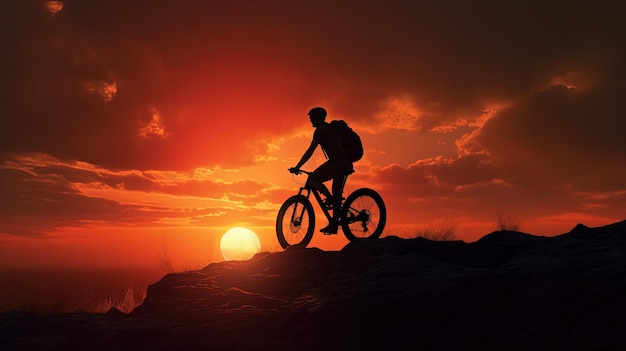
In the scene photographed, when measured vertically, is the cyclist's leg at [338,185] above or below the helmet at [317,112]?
below

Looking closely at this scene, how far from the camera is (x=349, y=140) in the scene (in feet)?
38.7

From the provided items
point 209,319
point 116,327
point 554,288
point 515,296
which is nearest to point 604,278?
point 554,288

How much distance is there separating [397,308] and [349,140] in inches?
219

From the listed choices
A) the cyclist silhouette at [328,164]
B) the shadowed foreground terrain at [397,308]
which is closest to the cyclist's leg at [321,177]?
the cyclist silhouette at [328,164]

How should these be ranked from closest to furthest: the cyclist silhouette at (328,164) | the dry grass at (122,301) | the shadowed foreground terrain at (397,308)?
the shadowed foreground terrain at (397,308) < the cyclist silhouette at (328,164) < the dry grass at (122,301)

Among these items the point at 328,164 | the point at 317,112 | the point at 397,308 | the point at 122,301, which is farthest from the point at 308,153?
the point at 397,308

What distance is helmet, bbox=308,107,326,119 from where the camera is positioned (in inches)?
462

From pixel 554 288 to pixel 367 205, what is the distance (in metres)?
6.34

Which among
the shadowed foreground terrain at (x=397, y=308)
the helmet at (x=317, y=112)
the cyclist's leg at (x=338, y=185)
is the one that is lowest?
the shadowed foreground terrain at (x=397, y=308)

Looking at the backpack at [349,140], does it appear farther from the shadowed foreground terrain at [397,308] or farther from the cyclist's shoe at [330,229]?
the shadowed foreground terrain at [397,308]

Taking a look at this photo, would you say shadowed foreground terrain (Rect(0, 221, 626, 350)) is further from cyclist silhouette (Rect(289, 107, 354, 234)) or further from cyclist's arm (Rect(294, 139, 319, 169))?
cyclist's arm (Rect(294, 139, 319, 169))

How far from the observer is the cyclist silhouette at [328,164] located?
1167 cm

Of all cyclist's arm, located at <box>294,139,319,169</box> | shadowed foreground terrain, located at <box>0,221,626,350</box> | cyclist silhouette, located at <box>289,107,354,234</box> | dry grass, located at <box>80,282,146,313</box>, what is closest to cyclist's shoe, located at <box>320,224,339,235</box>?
cyclist silhouette, located at <box>289,107,354,234</box>

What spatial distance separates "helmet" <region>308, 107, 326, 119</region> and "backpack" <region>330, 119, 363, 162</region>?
0.30 meters
